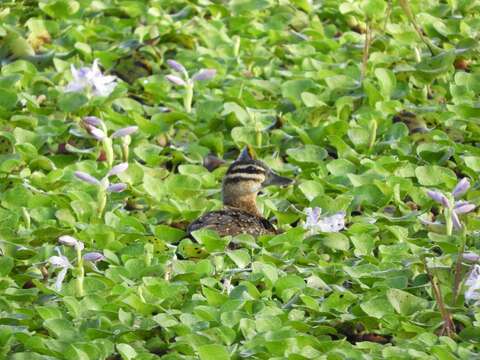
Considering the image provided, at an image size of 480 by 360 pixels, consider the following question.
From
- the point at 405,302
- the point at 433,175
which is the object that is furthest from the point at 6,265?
the point at 433,175

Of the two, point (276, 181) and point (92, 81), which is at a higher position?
point (92, 81)

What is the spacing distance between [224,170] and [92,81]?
3.82ft

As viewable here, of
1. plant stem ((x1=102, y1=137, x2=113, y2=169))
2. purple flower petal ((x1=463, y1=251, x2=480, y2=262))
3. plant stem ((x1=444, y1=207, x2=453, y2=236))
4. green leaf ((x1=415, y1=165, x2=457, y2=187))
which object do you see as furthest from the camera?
plant stem ((x1=102, y1=137, x2=113, y2=169))

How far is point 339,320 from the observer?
6.72 meters

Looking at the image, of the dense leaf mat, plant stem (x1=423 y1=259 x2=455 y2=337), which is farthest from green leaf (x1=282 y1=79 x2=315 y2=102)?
plant stem (x1=423 y1=259 x2=455 y2=337)

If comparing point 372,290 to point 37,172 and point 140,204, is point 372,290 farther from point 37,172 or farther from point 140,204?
point 37,172

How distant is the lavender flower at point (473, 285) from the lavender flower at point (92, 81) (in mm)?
3378

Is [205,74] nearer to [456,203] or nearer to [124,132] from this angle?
[124,132]

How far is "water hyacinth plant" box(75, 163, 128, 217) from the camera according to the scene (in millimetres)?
7863

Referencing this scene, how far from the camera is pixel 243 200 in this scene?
8.30 m

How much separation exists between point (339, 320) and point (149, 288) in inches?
36.4

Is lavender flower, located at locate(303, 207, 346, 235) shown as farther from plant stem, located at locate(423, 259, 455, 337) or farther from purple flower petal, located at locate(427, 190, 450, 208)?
plant stem, located at locate(423, 259, 455, 337)

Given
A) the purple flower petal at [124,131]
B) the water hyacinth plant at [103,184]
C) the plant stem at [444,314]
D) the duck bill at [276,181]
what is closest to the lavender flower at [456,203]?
the plant stem at [444,314]

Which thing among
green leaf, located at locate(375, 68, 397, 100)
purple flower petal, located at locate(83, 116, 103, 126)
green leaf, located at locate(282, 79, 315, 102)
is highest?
purple flower petal, located at locate(83, 116, 103, 126)
